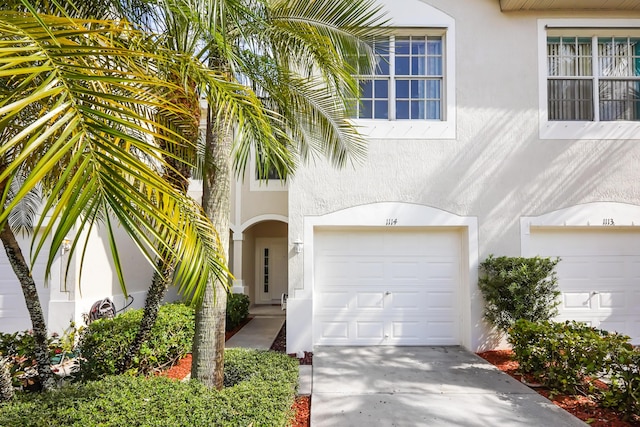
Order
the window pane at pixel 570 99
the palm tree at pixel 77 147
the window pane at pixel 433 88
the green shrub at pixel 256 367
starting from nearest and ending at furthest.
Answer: the palm tree at pixel 77 147
the green shrub at pixel 256 367
the window pane at pixel 570 99
the window pane at pixel 433 88

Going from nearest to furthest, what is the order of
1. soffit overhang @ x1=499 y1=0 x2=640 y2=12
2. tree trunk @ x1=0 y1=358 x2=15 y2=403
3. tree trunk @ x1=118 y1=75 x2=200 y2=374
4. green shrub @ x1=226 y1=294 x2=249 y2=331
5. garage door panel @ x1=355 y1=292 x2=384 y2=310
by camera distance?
tree trunk @ x1=0 y1=358 x2=15 y2=403, tree trunk @ x1=118 y1=75 x2=200 y2=374, soffit overhang @ x1=499 y1=0 x2=640 y2=12, garage door panel @ x1=355 y1=292 x2=384 y2=310, green shrub @ x1=226 y1=294 x2=249 y2=331

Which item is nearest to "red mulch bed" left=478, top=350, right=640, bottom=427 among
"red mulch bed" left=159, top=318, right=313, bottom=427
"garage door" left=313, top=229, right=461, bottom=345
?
"garage door" left=313, top=229, right=461, bottom=345

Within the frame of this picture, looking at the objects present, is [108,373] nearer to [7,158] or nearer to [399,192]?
[7,158]

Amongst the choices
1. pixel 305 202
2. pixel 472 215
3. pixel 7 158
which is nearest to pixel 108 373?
pixel 7 158

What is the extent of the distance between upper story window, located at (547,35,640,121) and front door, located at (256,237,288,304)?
36.4ft

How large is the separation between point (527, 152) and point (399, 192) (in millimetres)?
2702

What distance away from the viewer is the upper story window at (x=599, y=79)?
8.05 metres

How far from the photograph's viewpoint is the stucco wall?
777cm

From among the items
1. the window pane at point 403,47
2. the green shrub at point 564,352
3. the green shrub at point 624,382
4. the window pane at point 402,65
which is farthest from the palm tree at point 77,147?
the window pane at point 403,47

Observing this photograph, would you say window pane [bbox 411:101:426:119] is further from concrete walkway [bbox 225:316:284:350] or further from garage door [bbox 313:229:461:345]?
concrete walkway [bbox 225:316:284:350]

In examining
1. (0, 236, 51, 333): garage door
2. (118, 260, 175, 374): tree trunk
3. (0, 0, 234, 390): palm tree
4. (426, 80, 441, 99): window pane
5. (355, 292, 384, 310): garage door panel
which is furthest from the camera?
(0, 236, 51, 333): garage door

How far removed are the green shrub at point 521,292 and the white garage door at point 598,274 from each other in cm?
78

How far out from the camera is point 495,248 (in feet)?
25.4

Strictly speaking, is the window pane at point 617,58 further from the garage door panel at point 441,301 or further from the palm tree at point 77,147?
the palm tree at point 77,147
